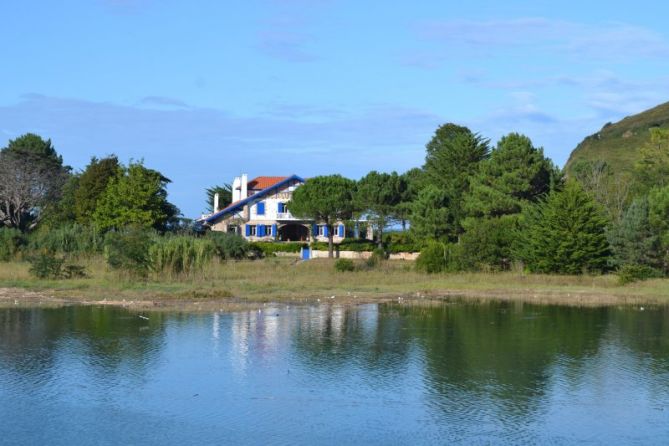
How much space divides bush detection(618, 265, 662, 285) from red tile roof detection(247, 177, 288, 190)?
52.2m

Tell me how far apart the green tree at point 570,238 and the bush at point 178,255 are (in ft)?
63.6

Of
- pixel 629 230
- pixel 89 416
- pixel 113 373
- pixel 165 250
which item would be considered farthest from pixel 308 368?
pixel 629 230

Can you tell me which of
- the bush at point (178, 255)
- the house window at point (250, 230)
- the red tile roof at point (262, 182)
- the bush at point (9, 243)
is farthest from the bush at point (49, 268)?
the red tile roof at point (262, 182)

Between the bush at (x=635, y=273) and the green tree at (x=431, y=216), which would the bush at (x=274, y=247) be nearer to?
the green tree at (x=431, y=216)

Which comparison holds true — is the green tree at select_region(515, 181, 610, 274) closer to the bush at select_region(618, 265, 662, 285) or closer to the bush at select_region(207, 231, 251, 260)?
the bush at select_region(618, 265, 662, 285)

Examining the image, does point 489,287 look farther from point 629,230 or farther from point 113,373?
point 113,373

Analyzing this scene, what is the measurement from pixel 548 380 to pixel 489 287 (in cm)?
2283

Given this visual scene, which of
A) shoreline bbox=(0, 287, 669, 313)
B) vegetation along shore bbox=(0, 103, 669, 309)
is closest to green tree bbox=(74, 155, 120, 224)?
vegetation along shore bbox=(0, 103, 669, 309)

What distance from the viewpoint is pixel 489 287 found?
4462cm

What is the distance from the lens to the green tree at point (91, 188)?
71.6m

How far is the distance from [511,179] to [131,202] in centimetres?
2962

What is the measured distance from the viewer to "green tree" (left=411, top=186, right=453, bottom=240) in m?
65.9

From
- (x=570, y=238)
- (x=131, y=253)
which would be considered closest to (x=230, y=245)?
(x=131, y=253)

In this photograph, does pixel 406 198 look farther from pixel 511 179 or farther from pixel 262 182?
pixel 262 182
